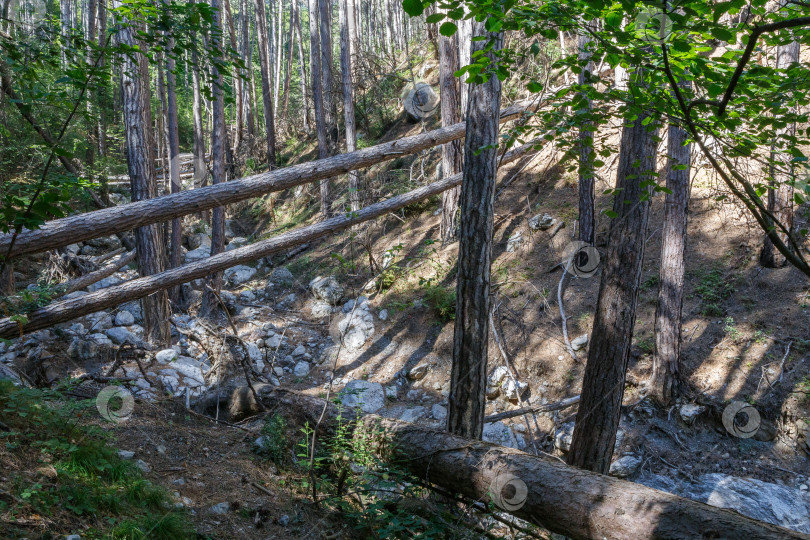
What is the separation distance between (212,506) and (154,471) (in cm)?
61

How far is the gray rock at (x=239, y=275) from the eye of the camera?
12.6m

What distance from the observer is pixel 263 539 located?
125 inches

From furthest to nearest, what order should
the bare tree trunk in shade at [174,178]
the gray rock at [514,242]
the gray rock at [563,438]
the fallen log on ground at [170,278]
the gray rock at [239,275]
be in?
1. the gray rock at [239,275]
2. the bare tree trunk in shade at [174,178]
3. the gray rock at [514,242]
4. the gray rock at [563,438]
5. the fallen log on ground at [170,278]

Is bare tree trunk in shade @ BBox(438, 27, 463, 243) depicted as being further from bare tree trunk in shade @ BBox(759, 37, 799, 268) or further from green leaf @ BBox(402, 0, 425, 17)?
green leaf @ BBox(402, 0, 425, 17)

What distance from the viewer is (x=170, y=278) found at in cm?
514

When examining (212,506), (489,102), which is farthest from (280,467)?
(489,102)

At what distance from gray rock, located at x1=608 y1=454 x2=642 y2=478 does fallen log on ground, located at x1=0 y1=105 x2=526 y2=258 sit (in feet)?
14.3

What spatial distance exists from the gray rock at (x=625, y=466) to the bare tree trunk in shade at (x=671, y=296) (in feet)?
3.36

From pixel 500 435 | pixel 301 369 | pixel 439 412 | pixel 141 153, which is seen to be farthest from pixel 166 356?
pixel 500 435

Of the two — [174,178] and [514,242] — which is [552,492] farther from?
[174,178]

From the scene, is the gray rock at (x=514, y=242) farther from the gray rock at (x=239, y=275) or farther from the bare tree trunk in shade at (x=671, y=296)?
the gray rock at (x=239, y=275)

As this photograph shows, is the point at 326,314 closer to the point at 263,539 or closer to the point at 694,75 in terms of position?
the point at 263,539

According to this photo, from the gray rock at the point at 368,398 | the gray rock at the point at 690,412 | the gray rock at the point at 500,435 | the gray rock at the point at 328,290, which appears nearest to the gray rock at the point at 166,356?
the gray rock at the point at 368,398

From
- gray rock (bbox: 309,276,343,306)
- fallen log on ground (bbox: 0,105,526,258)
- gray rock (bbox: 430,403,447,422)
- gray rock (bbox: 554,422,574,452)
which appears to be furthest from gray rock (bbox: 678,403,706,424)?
gray rock (bbox: 309,276,343,306)
